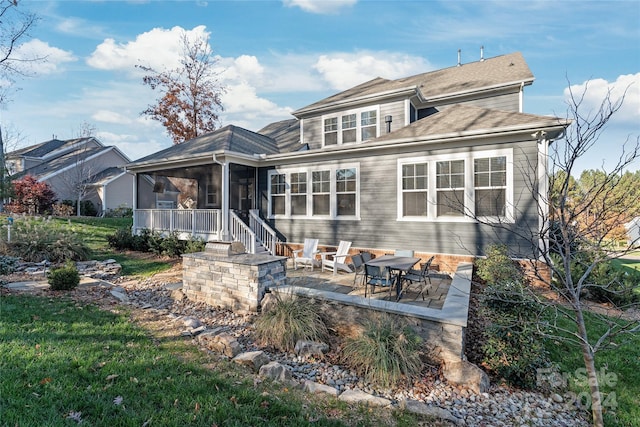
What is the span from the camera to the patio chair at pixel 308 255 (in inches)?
345

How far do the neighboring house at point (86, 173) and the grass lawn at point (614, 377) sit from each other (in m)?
22.7

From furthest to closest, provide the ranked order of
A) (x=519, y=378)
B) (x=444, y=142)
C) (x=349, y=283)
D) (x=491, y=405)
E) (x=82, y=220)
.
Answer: (x=82, y=220) < (x=444, y=142) < (x=349, y=283) < (x=519, y=378) < (x=491, y=405)

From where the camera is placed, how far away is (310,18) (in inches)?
377

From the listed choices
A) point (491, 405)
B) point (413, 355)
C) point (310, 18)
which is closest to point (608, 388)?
point (491, 405)

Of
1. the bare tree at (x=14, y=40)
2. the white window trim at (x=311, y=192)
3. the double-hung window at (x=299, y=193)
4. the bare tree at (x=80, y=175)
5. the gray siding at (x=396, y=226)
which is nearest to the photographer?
the gray siding at (x=396, y=226)

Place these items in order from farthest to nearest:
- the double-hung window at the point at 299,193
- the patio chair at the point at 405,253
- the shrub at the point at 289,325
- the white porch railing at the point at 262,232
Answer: the double-hung window at the point at 299,193
the white porch railing at the point at 262,232
the patio chair at the point at 405,253
the shrub at the point at 289,325

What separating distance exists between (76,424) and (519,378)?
15.0 feet

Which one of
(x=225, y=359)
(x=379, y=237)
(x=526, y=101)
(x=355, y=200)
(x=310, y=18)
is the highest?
(x=310, y=18)

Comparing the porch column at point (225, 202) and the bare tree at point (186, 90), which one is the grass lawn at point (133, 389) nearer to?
the porch column at point (225, 202)

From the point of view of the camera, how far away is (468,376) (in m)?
3.86

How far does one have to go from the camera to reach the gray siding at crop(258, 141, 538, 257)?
292 inches

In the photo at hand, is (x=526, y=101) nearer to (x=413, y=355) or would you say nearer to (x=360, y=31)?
→ (x=360, y=31)

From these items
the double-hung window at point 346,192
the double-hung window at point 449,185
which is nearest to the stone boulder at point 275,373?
the double-hung window at point 449,185

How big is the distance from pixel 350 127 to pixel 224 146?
14.5 feet
